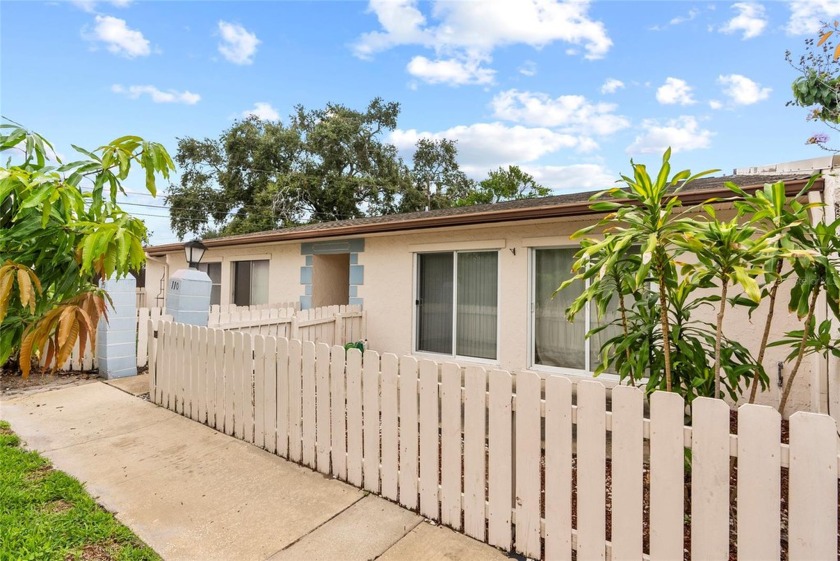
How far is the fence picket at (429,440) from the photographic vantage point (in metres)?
Answer: 2.74

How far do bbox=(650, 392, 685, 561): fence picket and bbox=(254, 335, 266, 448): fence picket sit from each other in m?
3.25

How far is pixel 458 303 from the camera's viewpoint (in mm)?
6875

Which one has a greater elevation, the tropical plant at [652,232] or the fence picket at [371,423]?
the tropical plant at [652,232]

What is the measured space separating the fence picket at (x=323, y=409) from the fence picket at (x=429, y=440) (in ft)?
3.12

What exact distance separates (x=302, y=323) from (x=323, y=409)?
3.77 meters

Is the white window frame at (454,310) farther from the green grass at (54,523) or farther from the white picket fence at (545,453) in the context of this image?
the green grass at (54,523)

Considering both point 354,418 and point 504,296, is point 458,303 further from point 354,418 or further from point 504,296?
point 354,418

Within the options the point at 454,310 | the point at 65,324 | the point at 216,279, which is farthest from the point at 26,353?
the point at 216,279

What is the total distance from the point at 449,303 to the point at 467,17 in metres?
5.92

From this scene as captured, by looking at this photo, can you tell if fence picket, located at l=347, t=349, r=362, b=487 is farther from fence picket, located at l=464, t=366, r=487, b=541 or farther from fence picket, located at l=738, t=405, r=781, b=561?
fence picket, located at l=738, t=405, r=781, b=561

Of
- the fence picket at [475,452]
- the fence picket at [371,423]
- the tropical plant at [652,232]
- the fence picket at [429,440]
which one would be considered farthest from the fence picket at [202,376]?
the tropical plant at [652,232]

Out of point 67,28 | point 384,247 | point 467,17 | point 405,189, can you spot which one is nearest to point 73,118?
point 67,28

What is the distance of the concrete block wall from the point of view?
621 centimetres

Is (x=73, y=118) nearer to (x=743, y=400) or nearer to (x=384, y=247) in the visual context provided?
(x=384, y=247)
